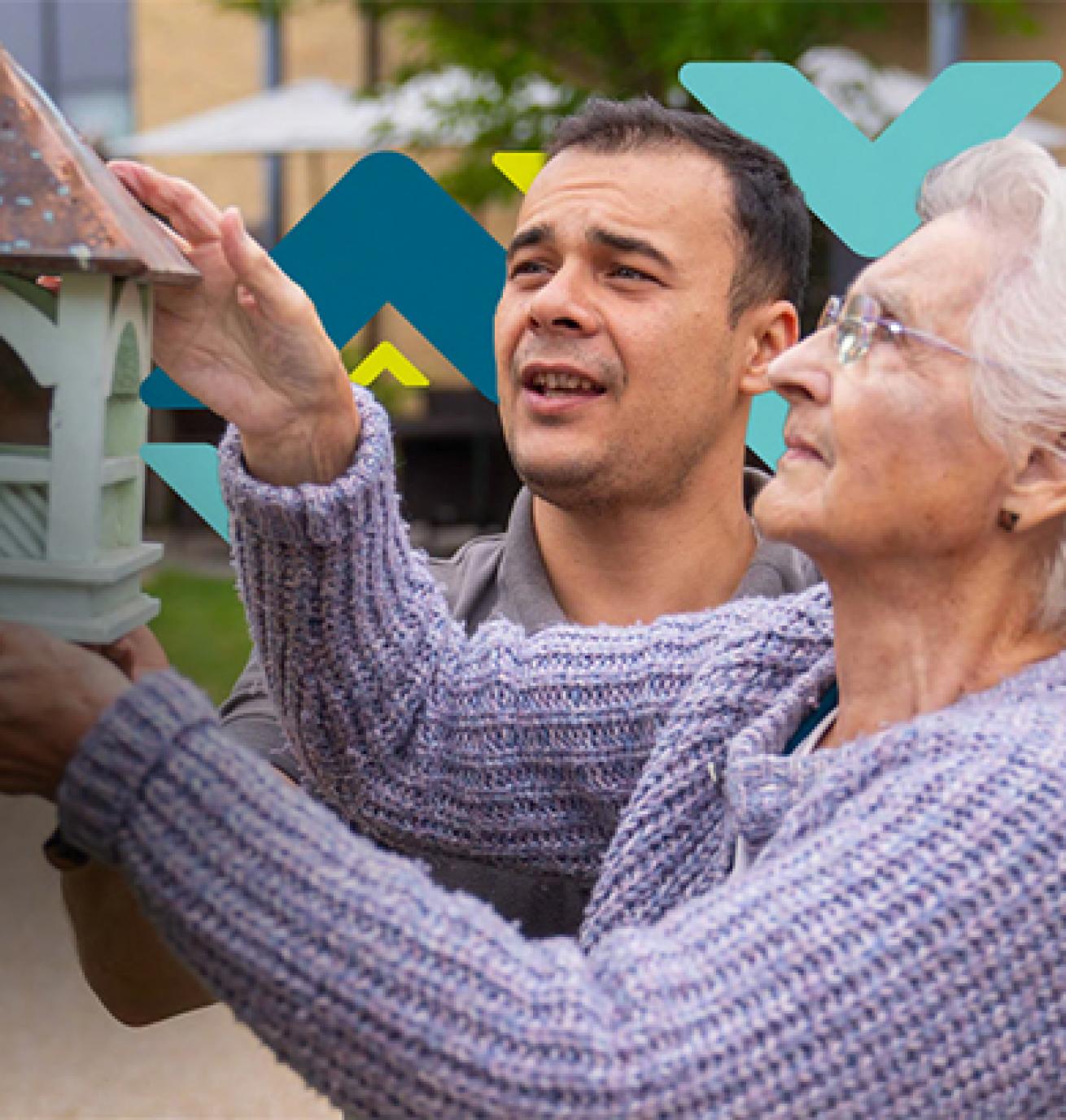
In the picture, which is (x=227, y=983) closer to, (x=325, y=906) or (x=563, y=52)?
(x=325, y=906)

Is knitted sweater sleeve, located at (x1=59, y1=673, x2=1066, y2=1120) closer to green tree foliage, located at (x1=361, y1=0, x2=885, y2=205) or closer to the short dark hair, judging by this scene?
the short dark hair

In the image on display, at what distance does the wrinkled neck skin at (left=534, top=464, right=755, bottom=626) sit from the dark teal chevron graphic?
1.61ft

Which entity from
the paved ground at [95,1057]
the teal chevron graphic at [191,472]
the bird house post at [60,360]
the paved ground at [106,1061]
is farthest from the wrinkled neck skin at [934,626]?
the paved ground at [95,1057]

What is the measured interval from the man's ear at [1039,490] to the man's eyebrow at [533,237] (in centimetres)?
100

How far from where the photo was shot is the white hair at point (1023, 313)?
1.49 m

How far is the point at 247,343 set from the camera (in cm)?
154

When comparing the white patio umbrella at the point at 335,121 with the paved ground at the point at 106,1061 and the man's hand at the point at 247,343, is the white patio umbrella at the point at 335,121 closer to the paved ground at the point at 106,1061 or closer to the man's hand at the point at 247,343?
the paved ground at the point at 106,1061

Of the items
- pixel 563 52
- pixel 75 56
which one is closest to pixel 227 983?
pixel 563 52

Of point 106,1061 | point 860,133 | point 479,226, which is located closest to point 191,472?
point 479,226

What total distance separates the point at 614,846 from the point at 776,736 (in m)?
0.20

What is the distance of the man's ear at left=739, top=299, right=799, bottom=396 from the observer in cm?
250

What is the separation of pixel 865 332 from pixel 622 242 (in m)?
0.85

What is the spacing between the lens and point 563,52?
811 cm

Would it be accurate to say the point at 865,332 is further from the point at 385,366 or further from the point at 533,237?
the point at 385,366
